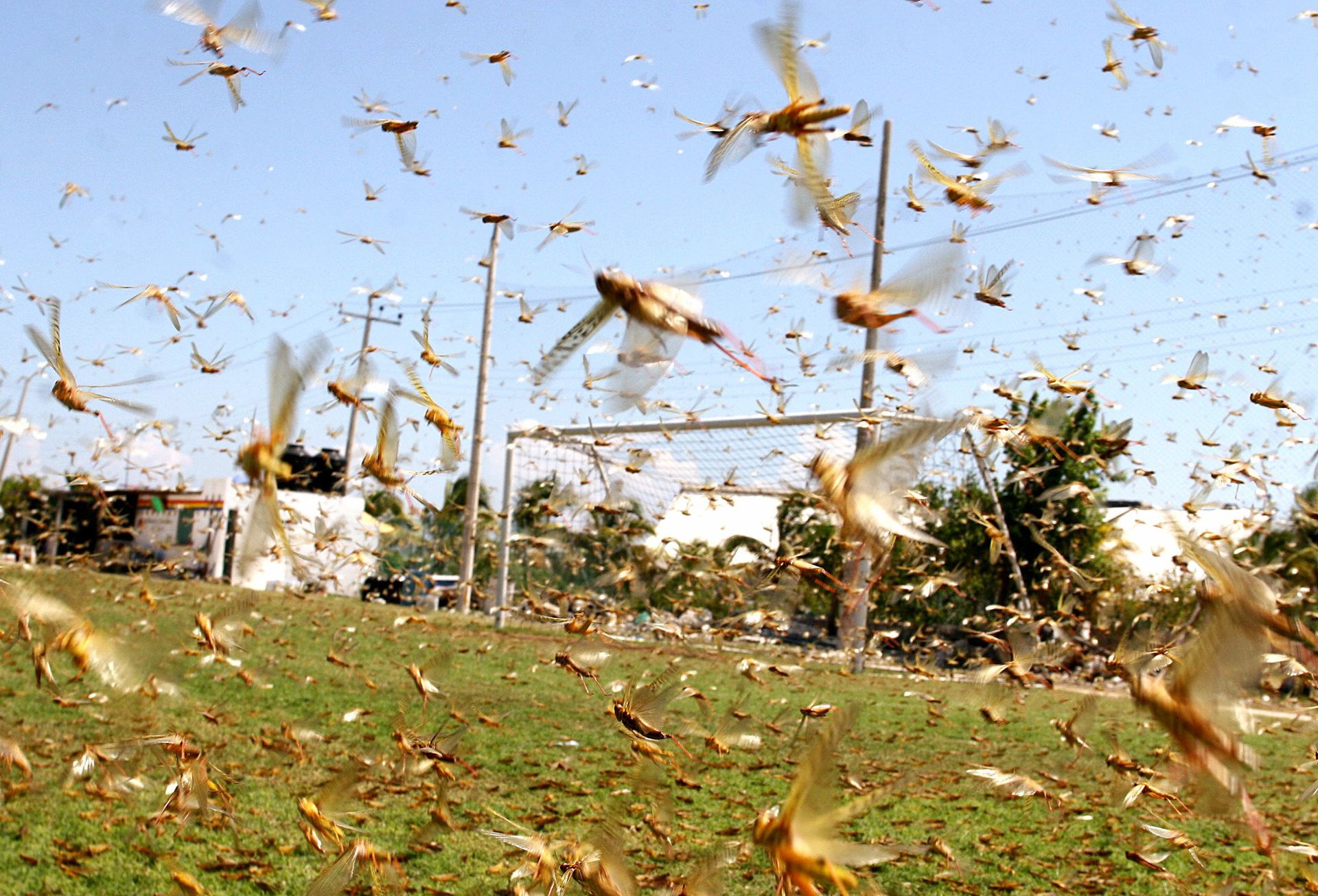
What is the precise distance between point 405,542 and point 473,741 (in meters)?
1.36

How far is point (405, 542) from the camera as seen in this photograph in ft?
16.2

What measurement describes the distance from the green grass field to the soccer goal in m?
0.70

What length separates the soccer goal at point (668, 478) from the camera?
341 centimetres

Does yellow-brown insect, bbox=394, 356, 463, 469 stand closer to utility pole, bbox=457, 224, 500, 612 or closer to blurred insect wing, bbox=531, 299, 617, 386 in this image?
blurred insect wing, bbox=531, 299, 617, 386

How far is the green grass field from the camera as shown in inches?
131

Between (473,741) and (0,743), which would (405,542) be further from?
(0,743)

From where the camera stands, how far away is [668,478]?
4.66 metres

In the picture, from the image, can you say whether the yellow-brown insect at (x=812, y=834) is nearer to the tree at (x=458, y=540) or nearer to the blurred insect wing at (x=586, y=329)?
the blurred insect wing at (x=586, y=329)

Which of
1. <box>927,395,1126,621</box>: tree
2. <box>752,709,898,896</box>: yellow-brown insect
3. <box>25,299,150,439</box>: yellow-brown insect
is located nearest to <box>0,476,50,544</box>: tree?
<box>927,395,1126,621</box>: tree

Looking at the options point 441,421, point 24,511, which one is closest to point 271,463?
point 441,421

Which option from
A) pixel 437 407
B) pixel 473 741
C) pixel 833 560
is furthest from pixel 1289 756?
pixel 437 407

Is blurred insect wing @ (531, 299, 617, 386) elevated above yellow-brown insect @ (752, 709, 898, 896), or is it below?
above

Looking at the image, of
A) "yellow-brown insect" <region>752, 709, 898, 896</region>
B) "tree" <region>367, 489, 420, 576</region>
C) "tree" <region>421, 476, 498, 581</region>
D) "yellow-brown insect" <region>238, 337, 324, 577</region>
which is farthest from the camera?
"tree" <region>421, 476, 498, 581</region>

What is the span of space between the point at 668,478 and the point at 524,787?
Answer: 1.58 m
